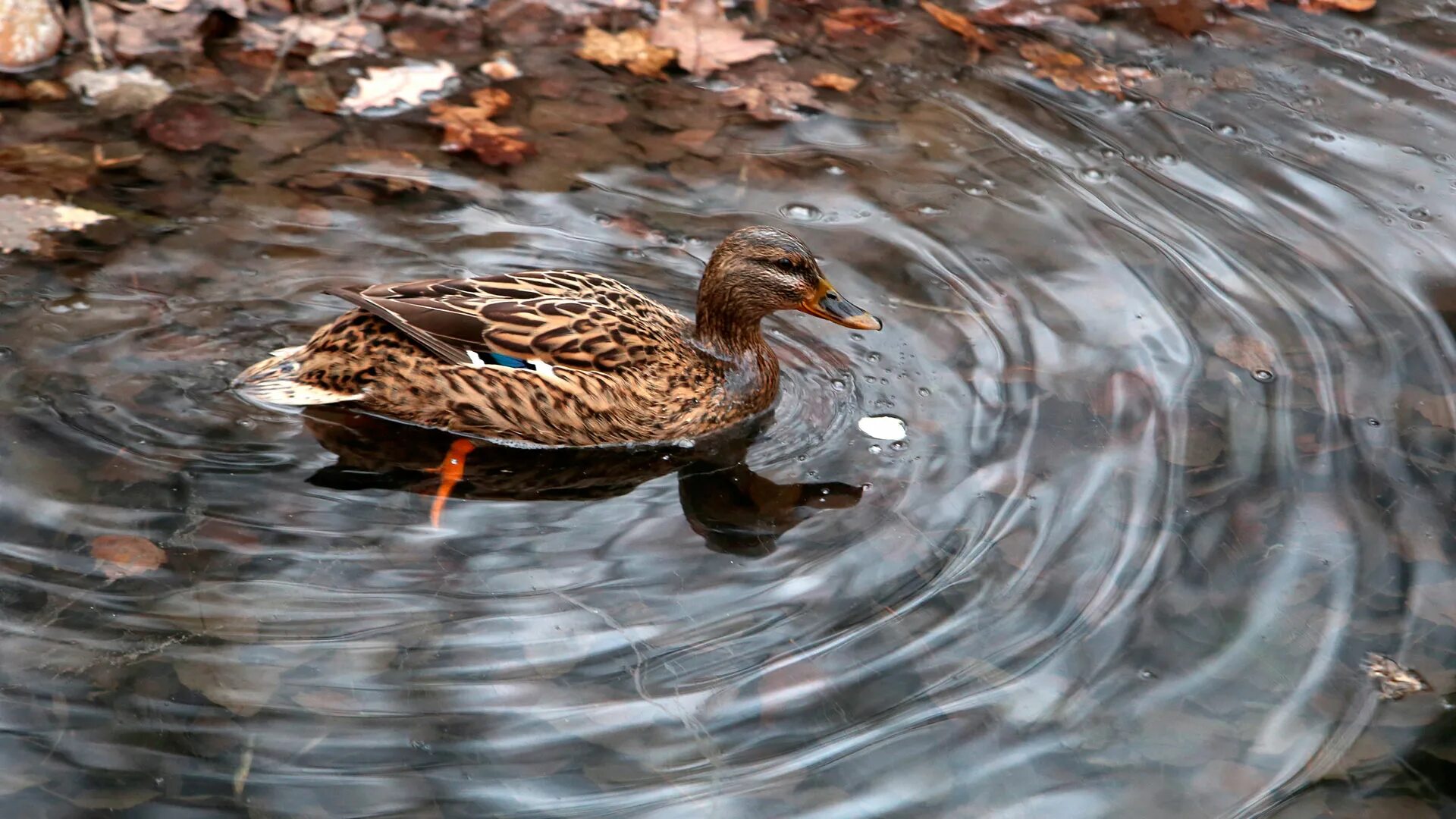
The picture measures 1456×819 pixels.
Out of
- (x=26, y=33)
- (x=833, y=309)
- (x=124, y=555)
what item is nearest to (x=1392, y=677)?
(x=833, y=309)

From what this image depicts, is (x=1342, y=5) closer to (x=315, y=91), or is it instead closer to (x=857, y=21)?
(x=857, y=21)

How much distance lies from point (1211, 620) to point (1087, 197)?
2.87 m

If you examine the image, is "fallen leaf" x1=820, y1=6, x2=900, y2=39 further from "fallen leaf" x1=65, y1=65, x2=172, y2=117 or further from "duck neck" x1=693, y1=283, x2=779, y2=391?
"fallen leaf" x1=65, y1=65, x2=172, y2=117

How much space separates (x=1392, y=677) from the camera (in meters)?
4.46

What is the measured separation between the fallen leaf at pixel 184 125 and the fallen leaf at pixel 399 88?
648 mm

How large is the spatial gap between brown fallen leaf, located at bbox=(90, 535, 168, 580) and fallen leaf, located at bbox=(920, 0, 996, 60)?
209 inches

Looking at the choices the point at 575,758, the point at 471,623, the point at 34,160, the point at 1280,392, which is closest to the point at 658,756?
the point at 575,758

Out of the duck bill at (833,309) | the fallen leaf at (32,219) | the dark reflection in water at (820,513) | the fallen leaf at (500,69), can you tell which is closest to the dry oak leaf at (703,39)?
the dark reflection in water at (820,513)

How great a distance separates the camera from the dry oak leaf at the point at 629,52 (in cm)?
765

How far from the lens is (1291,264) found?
6.43 m

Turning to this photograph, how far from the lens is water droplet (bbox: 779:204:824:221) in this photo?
667cm

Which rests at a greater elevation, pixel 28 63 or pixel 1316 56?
pixel 1316 56

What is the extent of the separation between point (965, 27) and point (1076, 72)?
74cm

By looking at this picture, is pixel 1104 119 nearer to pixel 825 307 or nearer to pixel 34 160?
pixel 825 307
